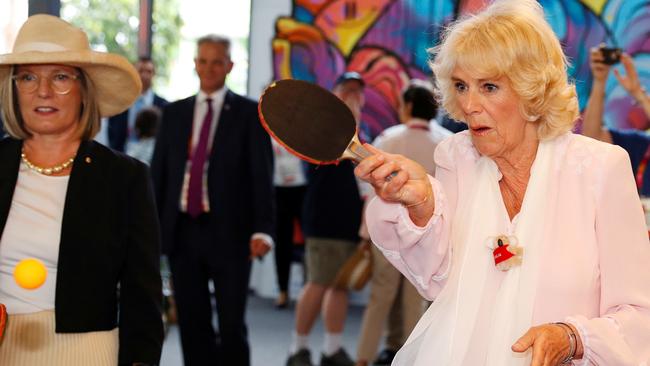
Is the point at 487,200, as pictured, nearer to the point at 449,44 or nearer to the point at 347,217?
the point at 449,44

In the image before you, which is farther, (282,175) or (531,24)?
(282,175)

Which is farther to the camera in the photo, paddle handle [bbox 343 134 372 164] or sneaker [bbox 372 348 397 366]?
sneaker [bbox 372 348 397 366]

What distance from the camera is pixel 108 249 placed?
11.0 feet

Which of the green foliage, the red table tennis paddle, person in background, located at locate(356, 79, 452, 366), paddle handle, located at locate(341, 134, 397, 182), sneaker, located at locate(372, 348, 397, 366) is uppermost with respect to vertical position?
the green foliage

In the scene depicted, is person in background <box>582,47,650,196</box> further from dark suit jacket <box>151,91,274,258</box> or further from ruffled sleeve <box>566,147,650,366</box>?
ruffled sleeve <box>566,147,650,366</box>

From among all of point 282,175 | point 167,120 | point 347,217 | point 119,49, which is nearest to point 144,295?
point 167,120

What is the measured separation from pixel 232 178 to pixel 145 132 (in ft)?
7.22

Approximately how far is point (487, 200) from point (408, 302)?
440 cm

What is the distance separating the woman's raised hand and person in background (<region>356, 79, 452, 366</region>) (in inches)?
150

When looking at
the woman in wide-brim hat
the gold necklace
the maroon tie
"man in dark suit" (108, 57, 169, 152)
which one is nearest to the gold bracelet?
the woman in wide-brim hat

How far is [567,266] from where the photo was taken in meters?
2.60

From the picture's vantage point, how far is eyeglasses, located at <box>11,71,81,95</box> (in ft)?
11.3

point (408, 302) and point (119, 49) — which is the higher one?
point (119, 49)

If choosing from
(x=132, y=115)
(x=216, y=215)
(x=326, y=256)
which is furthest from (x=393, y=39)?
(x=216, y=215)
